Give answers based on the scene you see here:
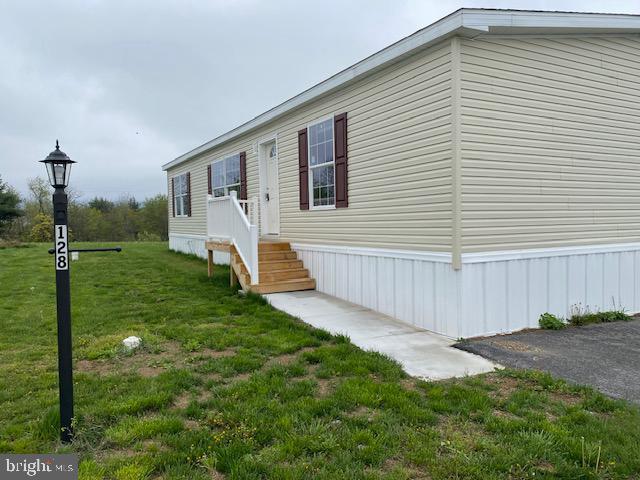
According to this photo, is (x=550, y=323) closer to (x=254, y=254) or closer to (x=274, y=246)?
(x=254, y=254)

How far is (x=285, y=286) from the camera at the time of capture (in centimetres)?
786

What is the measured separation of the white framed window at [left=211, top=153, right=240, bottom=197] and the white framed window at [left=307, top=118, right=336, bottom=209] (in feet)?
11.3

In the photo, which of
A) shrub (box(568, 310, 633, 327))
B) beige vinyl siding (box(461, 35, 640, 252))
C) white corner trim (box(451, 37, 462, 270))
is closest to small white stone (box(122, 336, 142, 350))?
white corner trim (box(451, 37, 462, 270))

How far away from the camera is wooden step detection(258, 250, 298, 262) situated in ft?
27.8

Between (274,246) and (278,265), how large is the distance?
69 centimetres

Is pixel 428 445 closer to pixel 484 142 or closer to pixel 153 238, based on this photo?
pixel 484 142

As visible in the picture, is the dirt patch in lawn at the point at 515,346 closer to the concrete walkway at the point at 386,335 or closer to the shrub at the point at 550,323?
the concrete walkway at the point at 386,335

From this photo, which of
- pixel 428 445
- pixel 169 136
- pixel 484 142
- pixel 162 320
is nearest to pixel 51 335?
pixel 162 320

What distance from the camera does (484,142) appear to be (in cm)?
542

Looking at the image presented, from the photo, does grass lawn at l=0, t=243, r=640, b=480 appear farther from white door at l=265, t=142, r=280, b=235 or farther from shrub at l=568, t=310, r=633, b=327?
white door at l=265, t=142, r=280, b=235

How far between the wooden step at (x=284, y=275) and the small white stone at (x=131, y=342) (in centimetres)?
294

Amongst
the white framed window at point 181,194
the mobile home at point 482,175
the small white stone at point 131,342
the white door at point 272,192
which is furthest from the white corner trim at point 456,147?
the white framed window at point 181,194

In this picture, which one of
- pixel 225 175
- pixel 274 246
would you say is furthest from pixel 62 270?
pixel 225 175

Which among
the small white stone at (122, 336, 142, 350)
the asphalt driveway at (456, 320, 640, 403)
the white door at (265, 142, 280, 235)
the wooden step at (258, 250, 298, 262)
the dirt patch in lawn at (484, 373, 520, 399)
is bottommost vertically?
the asphalt driveway at (456, 320, 640, 403)
